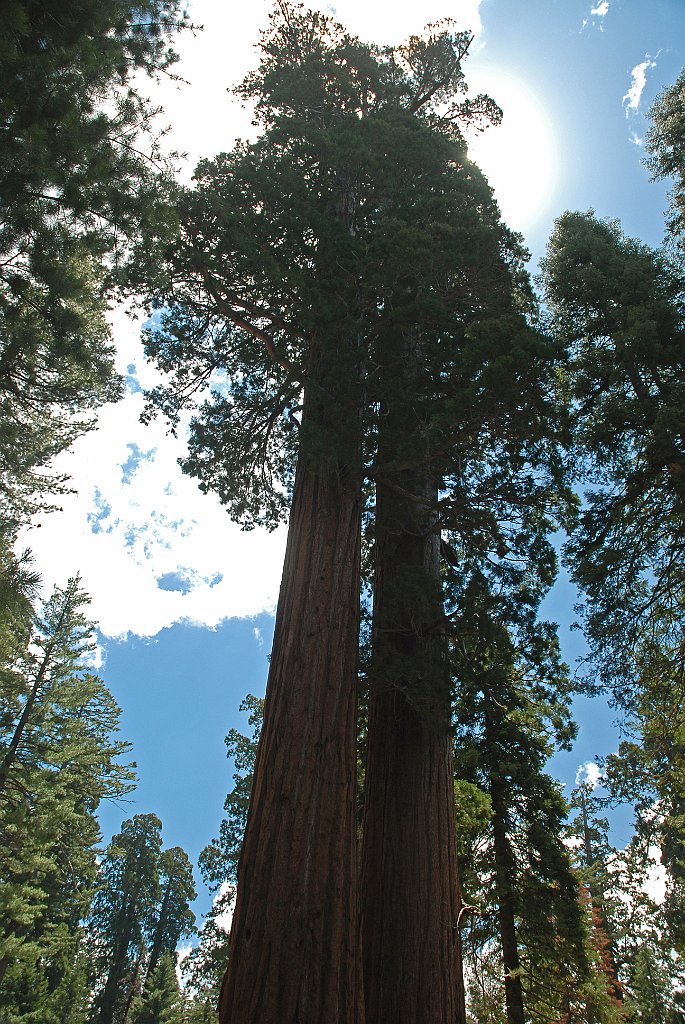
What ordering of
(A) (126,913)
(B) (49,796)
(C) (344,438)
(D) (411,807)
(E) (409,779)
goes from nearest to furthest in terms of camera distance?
(D) (411,807) < (E) (409,779) < (C) (344,438) < (B) (49,796) < (A) (126,913)

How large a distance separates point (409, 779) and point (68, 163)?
5099 mm

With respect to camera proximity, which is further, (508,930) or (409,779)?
(508,930)

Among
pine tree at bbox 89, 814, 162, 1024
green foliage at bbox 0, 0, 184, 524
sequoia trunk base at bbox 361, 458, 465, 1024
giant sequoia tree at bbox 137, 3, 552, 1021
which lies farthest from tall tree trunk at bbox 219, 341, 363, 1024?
pine tree at bbox 89, 814, 162, 1024

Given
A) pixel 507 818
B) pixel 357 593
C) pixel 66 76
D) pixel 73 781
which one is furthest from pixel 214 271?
pixel 73 781

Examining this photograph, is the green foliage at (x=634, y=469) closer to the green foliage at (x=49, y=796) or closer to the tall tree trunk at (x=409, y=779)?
the tall tree trunk at (x=409, y=779)

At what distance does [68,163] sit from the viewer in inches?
157

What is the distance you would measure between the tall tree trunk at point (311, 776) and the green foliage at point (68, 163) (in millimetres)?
2029

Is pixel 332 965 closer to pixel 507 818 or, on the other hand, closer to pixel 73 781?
pixel 507 818

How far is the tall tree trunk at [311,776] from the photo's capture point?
118 inches

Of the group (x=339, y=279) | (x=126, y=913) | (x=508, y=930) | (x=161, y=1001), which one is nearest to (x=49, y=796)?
(x=508, y=930)

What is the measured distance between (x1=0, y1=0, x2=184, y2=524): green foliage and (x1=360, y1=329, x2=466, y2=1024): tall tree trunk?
8.64ft

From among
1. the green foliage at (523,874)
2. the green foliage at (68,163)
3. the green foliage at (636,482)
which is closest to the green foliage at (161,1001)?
the green foliage at (523,874)

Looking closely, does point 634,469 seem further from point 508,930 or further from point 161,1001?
point 161,1001

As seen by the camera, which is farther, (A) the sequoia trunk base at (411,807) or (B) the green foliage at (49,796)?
(B) the green foliage at (49,796)
